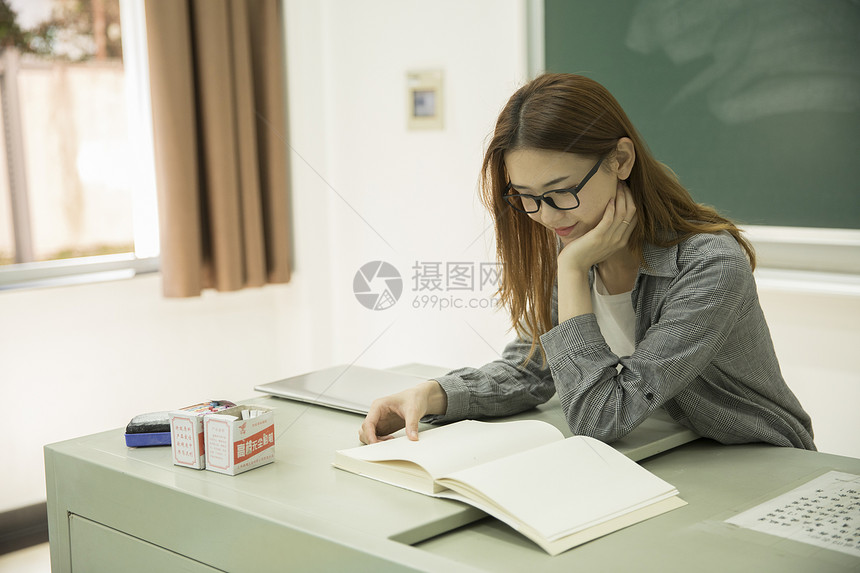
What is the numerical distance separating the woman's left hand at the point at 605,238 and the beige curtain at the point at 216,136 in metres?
1.95

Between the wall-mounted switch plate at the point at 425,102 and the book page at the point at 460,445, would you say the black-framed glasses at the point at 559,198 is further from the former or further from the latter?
the wall-mounted switch plate at the point at 425,102

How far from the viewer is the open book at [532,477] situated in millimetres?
891

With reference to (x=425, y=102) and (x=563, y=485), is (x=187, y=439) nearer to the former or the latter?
(x=563, y=485)

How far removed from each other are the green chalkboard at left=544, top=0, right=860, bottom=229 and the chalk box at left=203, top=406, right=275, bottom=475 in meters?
1.58

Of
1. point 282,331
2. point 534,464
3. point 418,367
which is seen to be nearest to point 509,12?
point 418,367

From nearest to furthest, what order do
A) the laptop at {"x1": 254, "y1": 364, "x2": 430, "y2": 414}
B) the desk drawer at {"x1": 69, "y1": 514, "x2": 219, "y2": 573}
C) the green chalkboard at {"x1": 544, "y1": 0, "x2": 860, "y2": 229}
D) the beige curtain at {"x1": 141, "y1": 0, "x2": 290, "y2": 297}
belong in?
the desk drawer at {"x1": 69, "y1": 514, "x2": 219, "y2": 573} → the laptop at {"x1": 254, "y1": 364, "x2": 430, "y2": 414} → the green chalkboard at {"x1": 544, "y1": 0, "x2": 860, "y2": 229} → the beige curtain at {"x1": 141, "y1": 0, "x2": 290, "y2": 297}

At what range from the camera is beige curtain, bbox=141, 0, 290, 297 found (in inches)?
113

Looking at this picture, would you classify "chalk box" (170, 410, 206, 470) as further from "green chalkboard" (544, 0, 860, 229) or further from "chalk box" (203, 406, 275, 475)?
"green chalkboard" (544, 0, 860, 229)

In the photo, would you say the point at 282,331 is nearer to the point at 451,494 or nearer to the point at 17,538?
the point at 17,538

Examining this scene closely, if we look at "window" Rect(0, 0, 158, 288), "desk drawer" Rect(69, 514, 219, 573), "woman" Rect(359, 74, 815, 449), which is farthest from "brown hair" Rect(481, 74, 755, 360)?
"window" Rect(0, 0, 158, 288)

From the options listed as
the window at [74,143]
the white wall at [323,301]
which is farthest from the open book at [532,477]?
the window at [74,143]

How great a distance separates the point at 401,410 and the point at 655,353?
1.25 feet

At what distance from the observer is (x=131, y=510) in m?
1.09

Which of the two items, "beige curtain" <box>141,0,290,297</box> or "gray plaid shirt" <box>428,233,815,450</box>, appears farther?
"beige curtain" <box>141,0,290,297</box>
